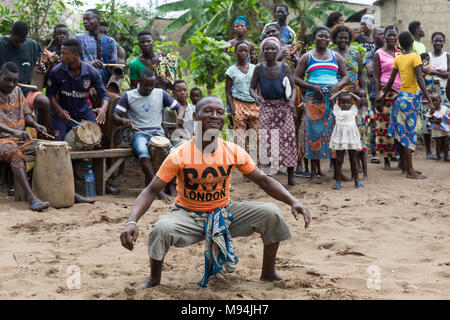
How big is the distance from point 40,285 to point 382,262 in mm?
2541

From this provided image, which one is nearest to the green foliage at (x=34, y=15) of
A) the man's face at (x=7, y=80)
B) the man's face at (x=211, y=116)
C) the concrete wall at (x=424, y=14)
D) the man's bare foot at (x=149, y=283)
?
the man's face at (x=7, y=80)

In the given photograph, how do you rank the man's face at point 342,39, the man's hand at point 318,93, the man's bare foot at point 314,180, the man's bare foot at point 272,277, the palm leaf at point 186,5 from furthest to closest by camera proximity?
the palm leaf at point 186,5 → the man's face at point 342,39 → the man's bare foot at point 314,180 → the man's hand at point 318,93 → the man's bare foot at point 272,277

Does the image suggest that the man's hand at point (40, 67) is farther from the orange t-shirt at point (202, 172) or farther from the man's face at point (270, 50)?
the orange t-shirt at point (202, 172)

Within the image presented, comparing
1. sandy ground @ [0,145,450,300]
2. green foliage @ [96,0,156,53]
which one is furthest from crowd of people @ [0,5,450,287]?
green foliage @ [96,0,156,53]

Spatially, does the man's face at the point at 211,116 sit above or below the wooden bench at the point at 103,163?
above

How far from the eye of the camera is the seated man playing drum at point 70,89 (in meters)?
6.83

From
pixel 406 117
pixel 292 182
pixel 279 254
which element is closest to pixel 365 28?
pixel 406 117

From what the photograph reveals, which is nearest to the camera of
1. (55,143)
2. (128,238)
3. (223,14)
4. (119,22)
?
(128,238)

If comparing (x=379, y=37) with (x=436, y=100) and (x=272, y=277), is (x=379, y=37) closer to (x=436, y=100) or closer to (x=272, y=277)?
(x=436, y=100)

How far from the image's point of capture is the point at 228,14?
1209cm

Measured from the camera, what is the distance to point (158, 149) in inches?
274

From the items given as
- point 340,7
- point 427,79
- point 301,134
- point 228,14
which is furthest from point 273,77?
point 340,7

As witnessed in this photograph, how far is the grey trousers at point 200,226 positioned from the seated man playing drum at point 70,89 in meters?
3.73

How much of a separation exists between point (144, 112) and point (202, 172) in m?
3.71
